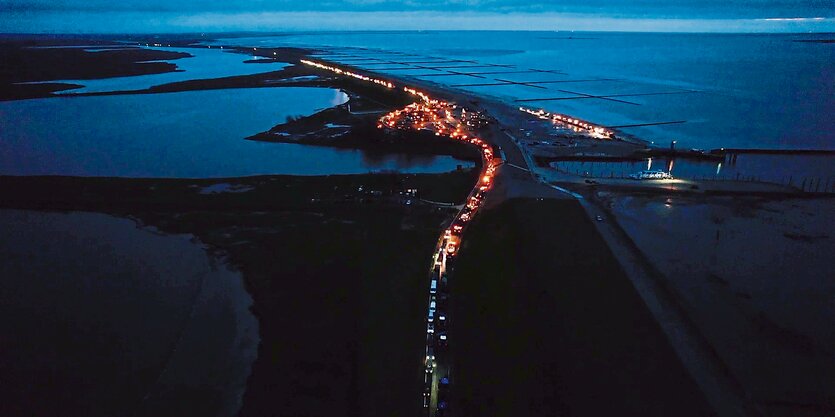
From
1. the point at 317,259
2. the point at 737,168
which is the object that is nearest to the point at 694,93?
the point at 737,168

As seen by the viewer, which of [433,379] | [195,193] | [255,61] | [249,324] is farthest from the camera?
[255,61]

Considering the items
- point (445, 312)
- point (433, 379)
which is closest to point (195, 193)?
point (445, 312)

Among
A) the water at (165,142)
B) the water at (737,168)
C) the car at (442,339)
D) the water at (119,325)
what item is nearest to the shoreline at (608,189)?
the water at (737,168)

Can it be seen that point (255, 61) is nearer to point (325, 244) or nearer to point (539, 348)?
point (325, 244)

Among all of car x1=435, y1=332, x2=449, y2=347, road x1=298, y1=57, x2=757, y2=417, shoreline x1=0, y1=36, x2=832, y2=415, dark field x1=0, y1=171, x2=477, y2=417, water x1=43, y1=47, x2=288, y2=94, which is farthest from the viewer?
water x1=43, y1=47, x2=288, y2=94

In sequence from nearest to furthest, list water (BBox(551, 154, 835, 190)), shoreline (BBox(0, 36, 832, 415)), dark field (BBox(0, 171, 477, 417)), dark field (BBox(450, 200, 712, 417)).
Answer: dark field (BBox(450, 200, 712, 417))
dark field (BBox(0, 171, 477, 417))
shoreline (BBox(0, 36, 832, 415))
water (BBox(551, 154, 835, 190))

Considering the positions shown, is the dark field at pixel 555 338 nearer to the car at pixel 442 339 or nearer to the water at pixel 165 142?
the car at pixel 442 339

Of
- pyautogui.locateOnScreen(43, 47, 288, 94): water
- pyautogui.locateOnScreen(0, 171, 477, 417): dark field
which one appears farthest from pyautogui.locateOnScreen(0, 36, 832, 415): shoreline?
pyautogui.locateOnScreen(43, 47, 288, 94): water

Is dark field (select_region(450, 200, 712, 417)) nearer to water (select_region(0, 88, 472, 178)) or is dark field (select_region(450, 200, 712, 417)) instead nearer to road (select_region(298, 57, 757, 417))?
road (select_region(298, 57, 757, 417))

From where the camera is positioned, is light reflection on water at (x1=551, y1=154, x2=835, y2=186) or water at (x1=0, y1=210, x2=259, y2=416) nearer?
water at (x1=0, y1=210, x2=259, y2=416)
